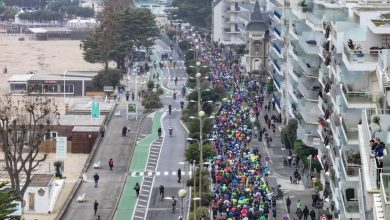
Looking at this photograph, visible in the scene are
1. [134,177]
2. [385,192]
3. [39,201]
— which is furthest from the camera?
[134,177]

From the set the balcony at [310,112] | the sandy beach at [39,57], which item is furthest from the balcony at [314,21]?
the sandy beach at [39,57]

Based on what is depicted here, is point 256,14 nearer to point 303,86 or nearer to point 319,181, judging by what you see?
point 303,86

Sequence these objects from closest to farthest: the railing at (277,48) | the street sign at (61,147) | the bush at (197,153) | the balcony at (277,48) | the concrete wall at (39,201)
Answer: the concrete wall at (39,201) → the bush at (197,153) → the street sign at (61,147) → the balcony at (277,48) → the railing at (277,48)

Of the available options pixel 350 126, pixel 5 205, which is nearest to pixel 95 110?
pixel 5 205

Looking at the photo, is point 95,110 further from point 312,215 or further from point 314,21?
point 312,215

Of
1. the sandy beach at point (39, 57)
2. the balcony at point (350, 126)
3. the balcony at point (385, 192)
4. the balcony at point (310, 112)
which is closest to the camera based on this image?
the balcony at point (385, 192)

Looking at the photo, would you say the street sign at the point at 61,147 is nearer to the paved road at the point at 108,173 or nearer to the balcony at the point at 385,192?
the paved road at the point at 108,173

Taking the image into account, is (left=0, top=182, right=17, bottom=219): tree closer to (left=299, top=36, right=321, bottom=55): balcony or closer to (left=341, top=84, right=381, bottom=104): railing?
(left=341, top=84, right=381, bottom=104): railing

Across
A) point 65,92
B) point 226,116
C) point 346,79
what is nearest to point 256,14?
point 65,92
